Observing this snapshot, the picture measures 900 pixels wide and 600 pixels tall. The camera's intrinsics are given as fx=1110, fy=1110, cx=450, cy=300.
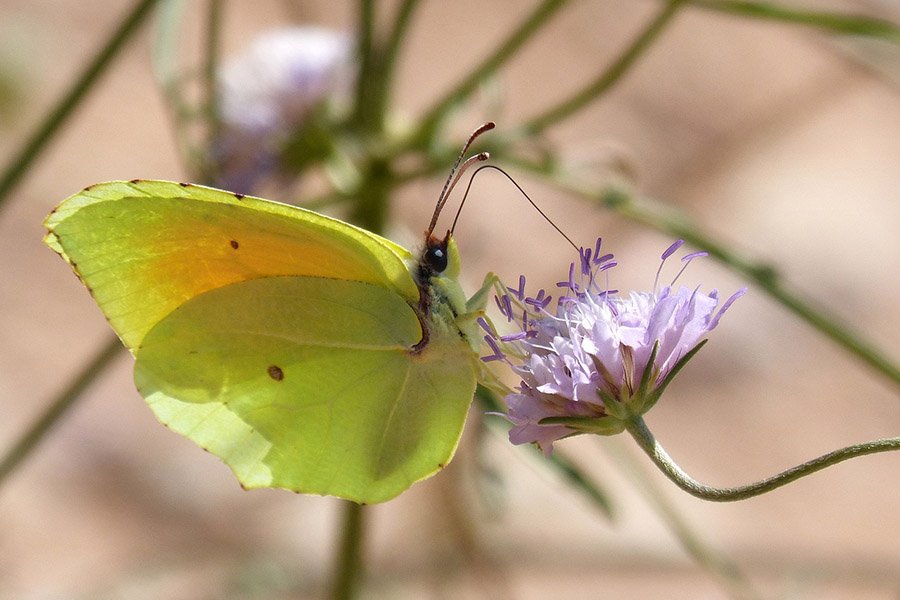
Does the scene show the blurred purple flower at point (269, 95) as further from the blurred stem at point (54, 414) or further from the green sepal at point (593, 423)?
the green sepal at point (593, 423)

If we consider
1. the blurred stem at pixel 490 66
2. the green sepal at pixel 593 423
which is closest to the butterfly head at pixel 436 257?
the green sepal at pixel 593 423

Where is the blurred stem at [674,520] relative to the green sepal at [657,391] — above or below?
below

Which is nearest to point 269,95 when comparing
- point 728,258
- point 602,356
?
point 728,258

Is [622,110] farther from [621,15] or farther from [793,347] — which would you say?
[793,347]

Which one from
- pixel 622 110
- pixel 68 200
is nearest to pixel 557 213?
pixel 622 110

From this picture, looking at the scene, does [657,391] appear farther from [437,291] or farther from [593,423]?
[437,291]

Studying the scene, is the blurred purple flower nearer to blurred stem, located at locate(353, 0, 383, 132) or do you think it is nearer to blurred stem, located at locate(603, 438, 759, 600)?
blurred stem, located at locate(353, 0, 383, 132)

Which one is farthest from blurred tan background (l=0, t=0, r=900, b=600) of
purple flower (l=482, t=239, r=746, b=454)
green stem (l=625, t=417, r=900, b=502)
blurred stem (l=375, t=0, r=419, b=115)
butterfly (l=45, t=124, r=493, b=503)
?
green stem (l=625, t=417, r=900, b=502)
